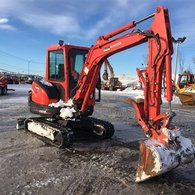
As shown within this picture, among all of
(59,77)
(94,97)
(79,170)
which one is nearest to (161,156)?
(79,170)

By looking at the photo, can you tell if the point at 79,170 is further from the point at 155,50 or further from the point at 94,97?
the point at 94,97

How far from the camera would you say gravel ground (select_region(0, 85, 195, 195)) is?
4984 mm

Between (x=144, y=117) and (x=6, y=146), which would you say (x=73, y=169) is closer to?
(x=144, y=117)

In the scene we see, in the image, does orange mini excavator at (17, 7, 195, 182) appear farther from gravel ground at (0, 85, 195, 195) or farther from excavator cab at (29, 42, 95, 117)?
gravel ground at (0, 85, 195, 195)

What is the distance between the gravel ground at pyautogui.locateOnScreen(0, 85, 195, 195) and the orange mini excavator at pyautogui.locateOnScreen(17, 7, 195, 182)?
31 cm

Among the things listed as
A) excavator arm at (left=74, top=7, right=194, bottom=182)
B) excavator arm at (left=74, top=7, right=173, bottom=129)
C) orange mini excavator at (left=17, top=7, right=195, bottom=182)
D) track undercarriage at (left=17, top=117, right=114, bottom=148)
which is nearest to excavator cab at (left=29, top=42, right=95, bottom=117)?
orange mini excavator at (left=17, top=7, right=195, bottom=182)

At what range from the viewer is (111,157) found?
6.75 meters

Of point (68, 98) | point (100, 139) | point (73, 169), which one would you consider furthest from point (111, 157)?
point (68, 98)

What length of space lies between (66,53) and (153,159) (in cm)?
408

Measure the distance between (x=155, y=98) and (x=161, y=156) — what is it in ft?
4.25

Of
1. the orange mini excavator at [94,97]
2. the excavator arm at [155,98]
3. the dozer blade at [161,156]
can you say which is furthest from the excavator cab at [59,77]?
the dozer blade at [161,156]

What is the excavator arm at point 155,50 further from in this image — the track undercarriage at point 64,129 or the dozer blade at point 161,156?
the track undercarriage at point 64,129

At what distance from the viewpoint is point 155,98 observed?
588 cm

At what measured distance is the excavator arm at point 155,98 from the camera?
506 centimetres
